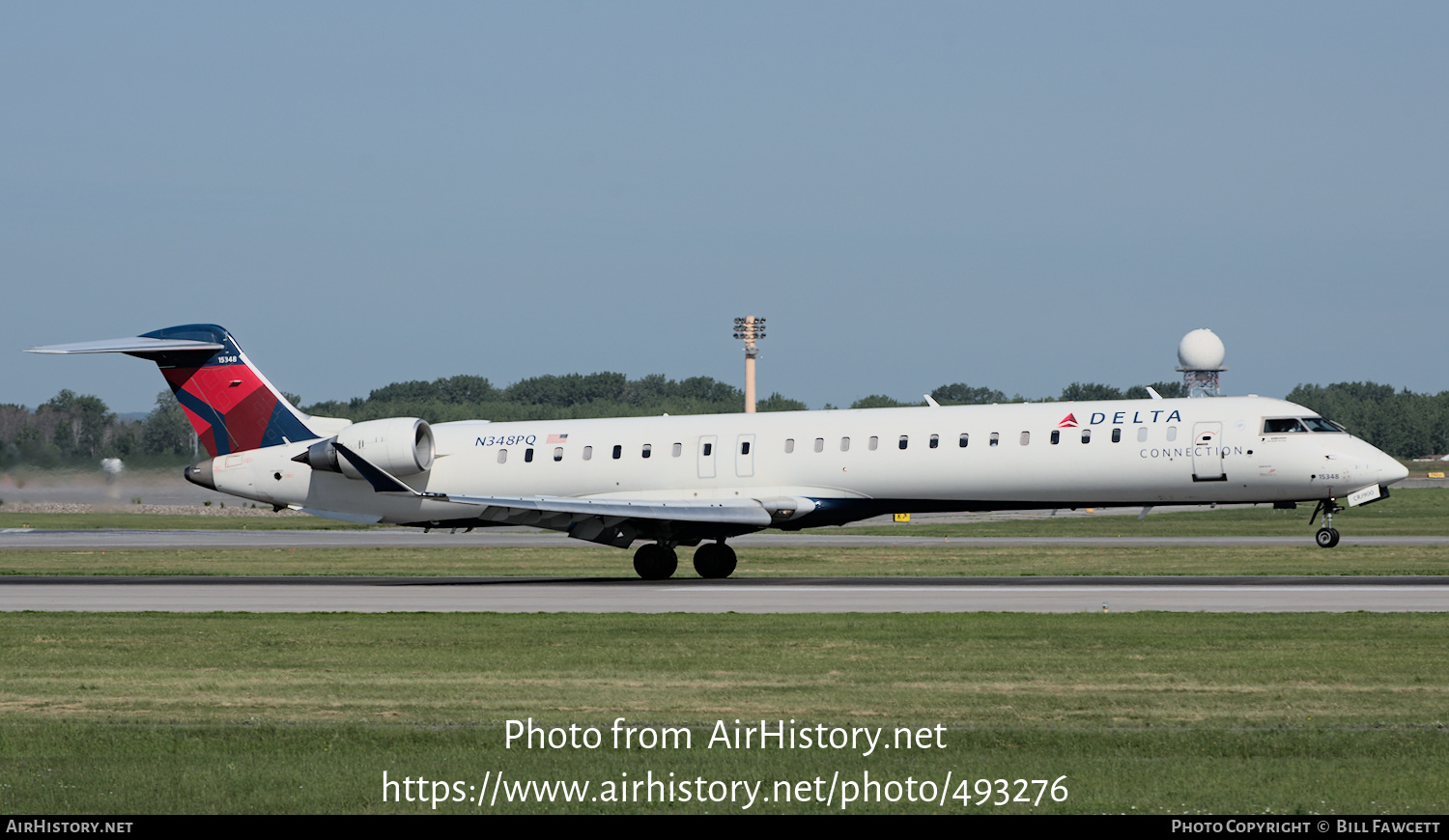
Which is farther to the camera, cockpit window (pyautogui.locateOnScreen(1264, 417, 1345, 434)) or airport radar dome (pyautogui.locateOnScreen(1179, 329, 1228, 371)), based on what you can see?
airport radar dome (pyautogui.locateOnScreen(1179, 329, 1228, 371))

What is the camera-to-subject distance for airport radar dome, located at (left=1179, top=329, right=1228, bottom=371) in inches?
4178

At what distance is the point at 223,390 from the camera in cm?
3462

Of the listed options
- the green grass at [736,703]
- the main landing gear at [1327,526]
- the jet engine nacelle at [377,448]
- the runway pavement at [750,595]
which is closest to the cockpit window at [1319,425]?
the main landing gear at [1327,526]

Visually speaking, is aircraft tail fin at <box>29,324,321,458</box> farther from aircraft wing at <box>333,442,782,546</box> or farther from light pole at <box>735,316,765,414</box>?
light pole at <box>735,316,765,414</box>

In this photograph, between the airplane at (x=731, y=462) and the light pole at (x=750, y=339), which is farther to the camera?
the light pole at (x=750, y=339)

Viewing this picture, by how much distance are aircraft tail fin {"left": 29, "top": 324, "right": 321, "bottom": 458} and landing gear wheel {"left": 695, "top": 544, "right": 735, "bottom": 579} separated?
30.5ft

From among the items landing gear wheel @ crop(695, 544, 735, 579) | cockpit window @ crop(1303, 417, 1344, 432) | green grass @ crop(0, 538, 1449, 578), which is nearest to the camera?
cockpit window @ crop(1303, 417, 1344, 432)

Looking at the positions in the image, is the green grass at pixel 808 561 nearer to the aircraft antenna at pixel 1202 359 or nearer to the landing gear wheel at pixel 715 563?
the landing gear wheel at pixel 715 563

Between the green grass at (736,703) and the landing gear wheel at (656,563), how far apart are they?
1092cm

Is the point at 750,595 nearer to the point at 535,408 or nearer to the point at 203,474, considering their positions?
the point at 203,474

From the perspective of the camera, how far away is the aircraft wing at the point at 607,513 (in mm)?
30703

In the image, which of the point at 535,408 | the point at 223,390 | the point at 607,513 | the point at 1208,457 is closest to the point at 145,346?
the point at 223,390

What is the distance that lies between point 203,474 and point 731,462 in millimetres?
12559

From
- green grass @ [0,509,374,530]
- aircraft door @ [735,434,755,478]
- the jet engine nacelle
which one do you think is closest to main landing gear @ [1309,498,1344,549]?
aircraft door @ [735,434,755,478]
